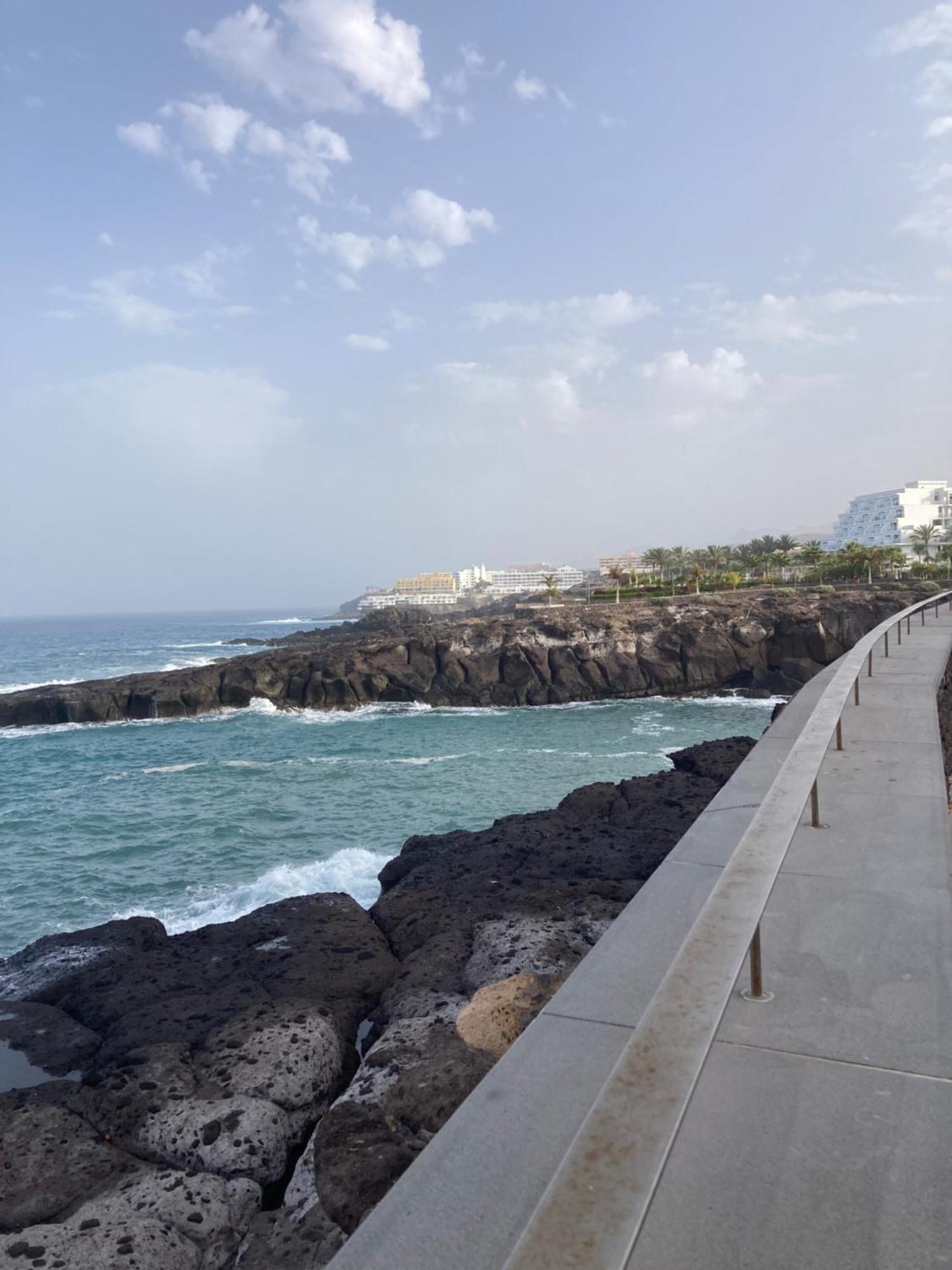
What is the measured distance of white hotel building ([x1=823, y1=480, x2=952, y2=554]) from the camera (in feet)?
428

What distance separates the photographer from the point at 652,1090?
6.29 feet

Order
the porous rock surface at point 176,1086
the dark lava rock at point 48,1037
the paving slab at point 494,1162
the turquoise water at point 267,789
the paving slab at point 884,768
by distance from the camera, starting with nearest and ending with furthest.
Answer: the paving slab at point 494,1162 < the porous rock surface at point 176,1086 < the dark lava rock at point 48,1037 < the paving slab at point 884,768 < the turquoise water at point 267,789

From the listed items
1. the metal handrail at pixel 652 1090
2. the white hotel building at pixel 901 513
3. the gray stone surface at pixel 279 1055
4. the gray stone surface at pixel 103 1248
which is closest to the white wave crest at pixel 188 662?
the gray stone surface at pixel 279 1055

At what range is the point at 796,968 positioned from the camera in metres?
3.64

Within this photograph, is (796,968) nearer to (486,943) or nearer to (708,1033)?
(708,1033)

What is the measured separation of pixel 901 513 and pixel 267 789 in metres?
138

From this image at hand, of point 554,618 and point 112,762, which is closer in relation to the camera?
point 112,762

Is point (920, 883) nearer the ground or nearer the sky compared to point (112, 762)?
nearer the sky

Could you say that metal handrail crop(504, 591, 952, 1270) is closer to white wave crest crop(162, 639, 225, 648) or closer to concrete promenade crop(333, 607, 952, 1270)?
concrete promenade crop(333, 607, 952, 1270)

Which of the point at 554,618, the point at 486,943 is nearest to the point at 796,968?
the point at 486,943

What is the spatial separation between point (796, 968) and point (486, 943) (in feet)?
8.84

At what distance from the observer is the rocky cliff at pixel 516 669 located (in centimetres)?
3903

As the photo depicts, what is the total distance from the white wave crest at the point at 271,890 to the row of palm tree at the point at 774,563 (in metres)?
49.8

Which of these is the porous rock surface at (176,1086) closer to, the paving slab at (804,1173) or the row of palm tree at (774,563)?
the paving slab at (804,1173)
